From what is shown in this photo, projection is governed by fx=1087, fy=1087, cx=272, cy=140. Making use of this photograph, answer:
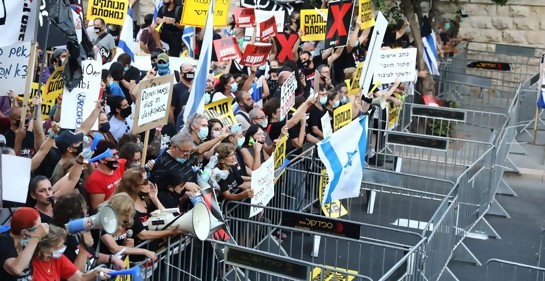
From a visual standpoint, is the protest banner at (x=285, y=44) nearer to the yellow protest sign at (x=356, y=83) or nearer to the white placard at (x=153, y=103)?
the yellow protest sign at (x=356, y=83)

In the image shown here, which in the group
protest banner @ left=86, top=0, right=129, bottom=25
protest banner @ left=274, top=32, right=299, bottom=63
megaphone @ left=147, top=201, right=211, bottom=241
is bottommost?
megaphone @ left=147, top=201, right=211, bottom=241

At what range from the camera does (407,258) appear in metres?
9.57

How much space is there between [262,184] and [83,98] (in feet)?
6.92

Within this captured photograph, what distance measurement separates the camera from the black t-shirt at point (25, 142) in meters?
10.6

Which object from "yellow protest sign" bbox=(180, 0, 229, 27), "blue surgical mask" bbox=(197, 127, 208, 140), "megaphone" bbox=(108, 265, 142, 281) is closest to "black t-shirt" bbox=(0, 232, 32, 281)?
"megaphone" bbox=(108, 265, 142, 281)

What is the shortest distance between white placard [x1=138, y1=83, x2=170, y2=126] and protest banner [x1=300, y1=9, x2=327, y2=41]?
706 cm

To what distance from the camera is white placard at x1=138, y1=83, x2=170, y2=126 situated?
10750 millimetres

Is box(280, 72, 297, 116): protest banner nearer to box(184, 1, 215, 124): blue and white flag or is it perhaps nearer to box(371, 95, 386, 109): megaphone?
box(184, 1, 215, 124): blue and white flag

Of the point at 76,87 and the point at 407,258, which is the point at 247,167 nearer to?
the point at 76,87

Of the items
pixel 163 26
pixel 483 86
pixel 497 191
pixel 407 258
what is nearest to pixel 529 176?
pixel 497 191

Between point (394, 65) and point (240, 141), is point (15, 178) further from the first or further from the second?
point (394, 65)

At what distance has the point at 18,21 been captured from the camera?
10.1 meters

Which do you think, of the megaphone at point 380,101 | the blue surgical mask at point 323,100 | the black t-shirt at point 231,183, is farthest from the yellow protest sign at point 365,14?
the black t-shirt at point 231,183

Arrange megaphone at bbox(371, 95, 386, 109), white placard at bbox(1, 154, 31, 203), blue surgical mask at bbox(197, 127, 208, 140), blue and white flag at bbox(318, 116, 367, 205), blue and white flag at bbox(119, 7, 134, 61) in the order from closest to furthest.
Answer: white placard at bbox(1, 154, 31, 203), blue surgical mask at bbox(197, 127, 208, 140), blue and white flag at bbox(318, 116, 367, 205), blue and white flag at bbox(119, 7, 134, 61), megaphone at bbox(371, 95, 386, 109)
